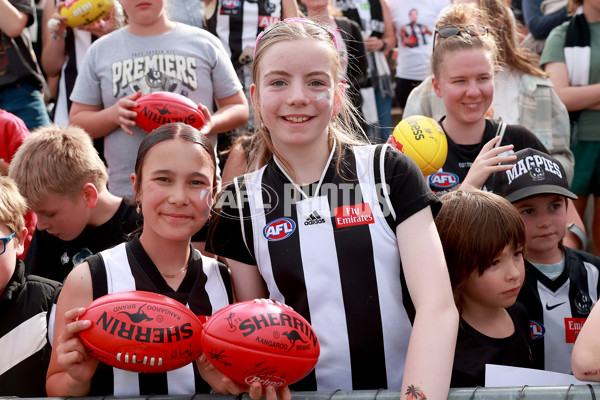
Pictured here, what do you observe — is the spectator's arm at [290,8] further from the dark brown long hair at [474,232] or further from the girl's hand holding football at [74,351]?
the girl's hand holding football at [74,351]

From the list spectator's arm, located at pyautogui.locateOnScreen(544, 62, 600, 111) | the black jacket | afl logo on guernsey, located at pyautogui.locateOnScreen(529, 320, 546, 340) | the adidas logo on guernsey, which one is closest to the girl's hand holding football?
the black jacket

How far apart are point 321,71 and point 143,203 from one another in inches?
34.9

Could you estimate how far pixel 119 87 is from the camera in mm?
4410

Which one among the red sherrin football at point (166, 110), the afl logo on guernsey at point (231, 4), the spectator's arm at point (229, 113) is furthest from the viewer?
the afl logo on guernsey at point (231, 4)

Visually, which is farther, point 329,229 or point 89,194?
point 89,194

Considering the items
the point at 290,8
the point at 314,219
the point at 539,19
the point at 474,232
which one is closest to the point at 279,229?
the point at 314,219

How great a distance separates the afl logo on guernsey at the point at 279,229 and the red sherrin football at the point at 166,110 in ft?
5.12

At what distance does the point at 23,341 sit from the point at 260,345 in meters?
1.26

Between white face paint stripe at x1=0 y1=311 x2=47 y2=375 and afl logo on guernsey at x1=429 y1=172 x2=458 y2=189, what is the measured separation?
2115mm

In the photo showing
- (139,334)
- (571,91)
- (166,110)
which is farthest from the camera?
(571,91)

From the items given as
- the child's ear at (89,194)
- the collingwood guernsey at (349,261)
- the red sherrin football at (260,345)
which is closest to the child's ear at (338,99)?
the collingwood guernsey at (349,261)

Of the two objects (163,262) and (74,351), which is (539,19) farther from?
(74,351)

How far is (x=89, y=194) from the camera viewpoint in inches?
141

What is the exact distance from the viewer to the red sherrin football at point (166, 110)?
158 inches
